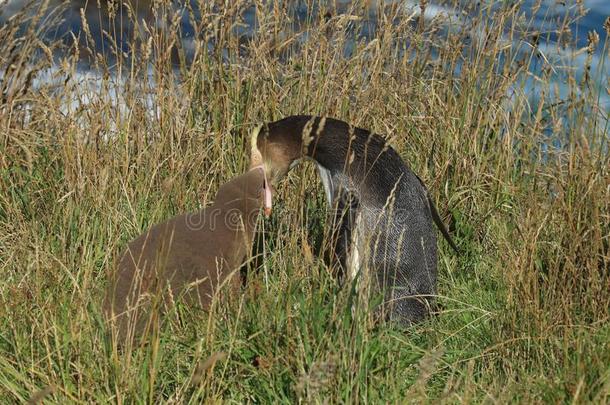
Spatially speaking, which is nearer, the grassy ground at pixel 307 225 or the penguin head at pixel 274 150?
the grassy ground at pixel 307 225

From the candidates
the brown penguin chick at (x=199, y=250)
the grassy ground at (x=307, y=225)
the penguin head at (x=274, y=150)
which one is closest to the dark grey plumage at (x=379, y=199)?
the penguin head at (x=274, y=150)

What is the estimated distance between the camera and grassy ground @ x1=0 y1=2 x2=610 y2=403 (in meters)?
3.18

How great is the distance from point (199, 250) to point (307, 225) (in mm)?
Result: 427

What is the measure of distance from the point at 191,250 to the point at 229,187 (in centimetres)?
37

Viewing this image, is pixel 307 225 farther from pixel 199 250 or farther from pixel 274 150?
pixel 274 150

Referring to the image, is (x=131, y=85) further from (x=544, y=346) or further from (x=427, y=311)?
(x=544, y=346)

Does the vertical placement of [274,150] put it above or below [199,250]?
above

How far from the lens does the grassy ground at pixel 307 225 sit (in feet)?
10.4

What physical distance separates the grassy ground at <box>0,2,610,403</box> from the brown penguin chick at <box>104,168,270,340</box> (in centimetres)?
11

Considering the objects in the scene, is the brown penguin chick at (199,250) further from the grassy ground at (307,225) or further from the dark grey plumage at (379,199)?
the dark grey plumage at (379,199)

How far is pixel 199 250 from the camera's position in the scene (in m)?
3.95

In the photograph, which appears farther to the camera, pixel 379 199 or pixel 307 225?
pixel 379 199

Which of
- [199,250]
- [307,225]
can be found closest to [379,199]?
[307,225]

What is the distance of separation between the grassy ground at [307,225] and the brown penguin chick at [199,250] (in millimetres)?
112
